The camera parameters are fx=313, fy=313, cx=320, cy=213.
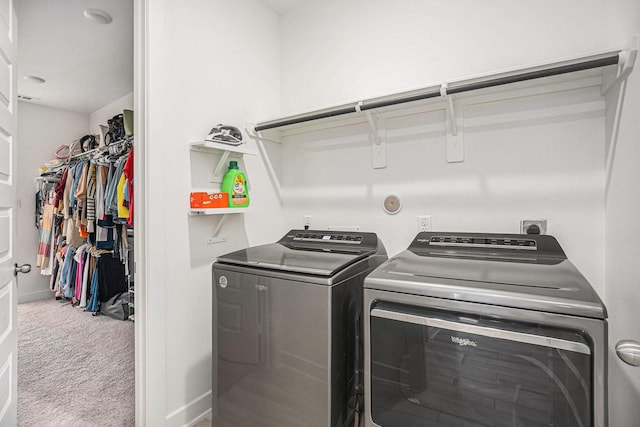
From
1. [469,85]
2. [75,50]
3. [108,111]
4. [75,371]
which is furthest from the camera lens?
[108,111]

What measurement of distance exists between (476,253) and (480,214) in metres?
0.29

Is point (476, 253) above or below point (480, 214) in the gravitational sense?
below

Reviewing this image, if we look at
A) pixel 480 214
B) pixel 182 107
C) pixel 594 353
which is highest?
pixel 182 107

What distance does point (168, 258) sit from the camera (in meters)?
1.61

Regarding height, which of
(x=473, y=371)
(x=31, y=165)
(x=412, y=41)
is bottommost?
(x=473, y=371)

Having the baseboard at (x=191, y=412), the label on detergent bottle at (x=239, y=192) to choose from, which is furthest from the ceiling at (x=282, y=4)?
the baseboard at (x=191, y=412)

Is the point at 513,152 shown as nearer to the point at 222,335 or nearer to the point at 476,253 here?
the point at 476,253

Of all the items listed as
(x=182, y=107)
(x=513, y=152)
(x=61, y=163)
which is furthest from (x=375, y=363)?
(x=61, y=163)

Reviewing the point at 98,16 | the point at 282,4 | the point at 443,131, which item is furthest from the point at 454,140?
the point at 98,16

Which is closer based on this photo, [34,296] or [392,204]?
[392,204]

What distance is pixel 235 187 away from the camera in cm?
187

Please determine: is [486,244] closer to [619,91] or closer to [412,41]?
[619,91]

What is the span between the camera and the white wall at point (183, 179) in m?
1.53

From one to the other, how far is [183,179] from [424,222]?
1366 mm
